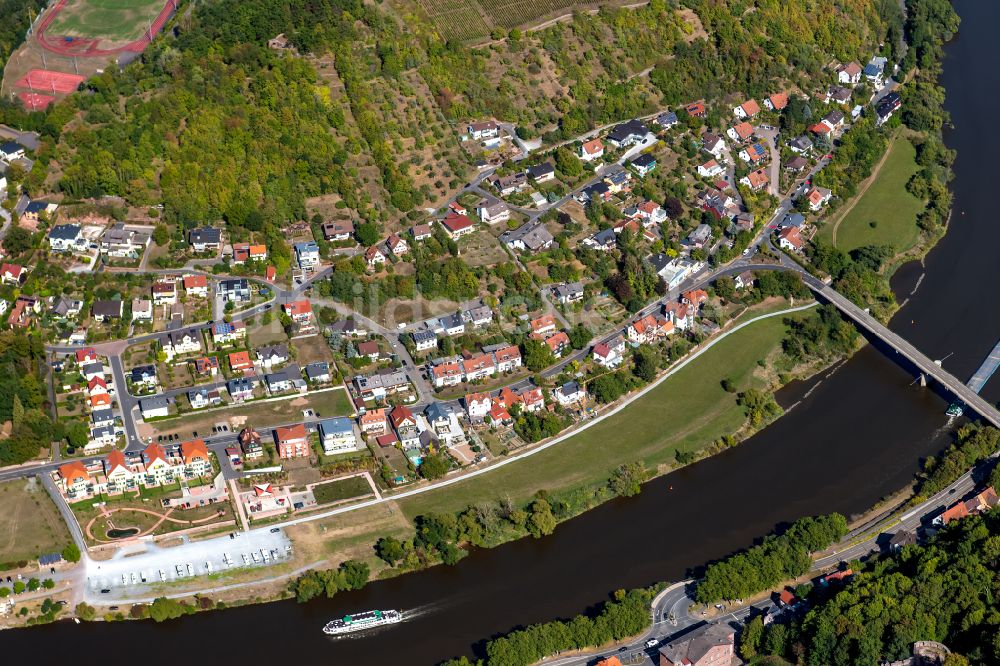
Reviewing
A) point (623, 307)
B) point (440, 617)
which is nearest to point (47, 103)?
point (623, 307)

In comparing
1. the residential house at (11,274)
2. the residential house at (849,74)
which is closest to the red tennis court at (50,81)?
the residential house at (11,274)

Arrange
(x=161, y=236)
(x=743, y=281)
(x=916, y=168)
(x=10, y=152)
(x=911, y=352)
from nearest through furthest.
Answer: (x=911, y=352) < (x=743, y=281) < (x=161, y=236) < (x=10, y=152) < (x=916, y=168)

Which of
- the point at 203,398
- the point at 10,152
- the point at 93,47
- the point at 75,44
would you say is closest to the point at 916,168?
the point at 203,398

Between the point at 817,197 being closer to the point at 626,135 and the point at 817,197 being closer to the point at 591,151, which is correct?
the point at 626,135

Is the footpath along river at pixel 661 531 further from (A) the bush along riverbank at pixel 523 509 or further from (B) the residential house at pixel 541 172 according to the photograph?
(B) the residential house at pixel 541 172

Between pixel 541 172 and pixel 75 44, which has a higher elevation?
pixel 541 172

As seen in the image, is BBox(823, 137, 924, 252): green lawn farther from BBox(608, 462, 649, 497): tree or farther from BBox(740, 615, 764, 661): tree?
BBox(740, 615, 764, 661): tree

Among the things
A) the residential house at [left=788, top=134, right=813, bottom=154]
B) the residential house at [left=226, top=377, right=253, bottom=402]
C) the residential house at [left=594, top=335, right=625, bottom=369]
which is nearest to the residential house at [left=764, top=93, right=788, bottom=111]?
the residential house at [left=788, top=134, right=813, bottom=154]
